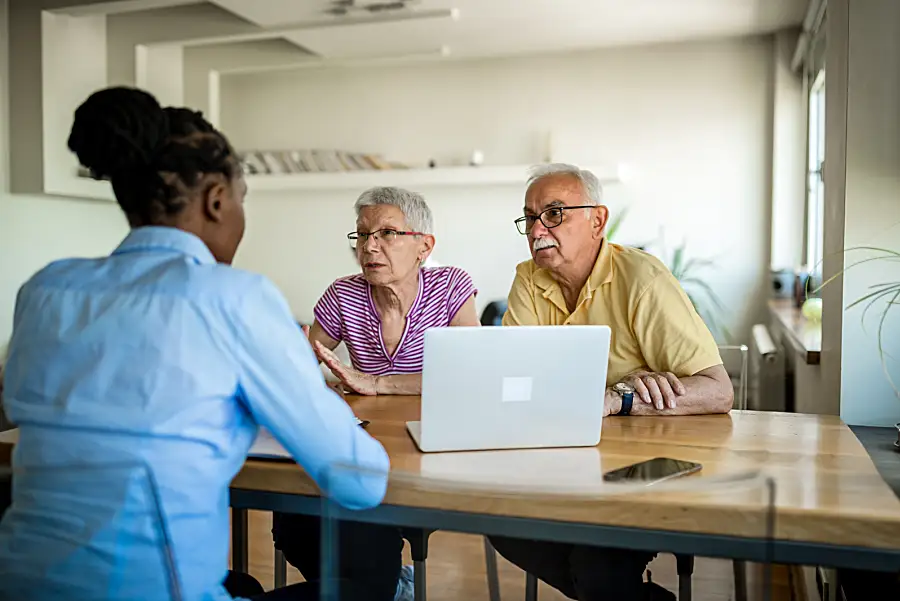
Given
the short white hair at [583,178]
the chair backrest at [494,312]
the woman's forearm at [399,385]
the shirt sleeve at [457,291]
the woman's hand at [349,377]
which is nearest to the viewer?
the woman's hand at [349,377]

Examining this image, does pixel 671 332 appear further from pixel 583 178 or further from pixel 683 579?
pixel 683 579

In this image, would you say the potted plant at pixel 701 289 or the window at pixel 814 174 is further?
the potted plant at pixel 701 289

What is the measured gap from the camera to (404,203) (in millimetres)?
2559


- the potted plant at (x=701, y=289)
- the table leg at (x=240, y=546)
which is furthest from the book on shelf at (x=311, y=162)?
the table leg at (x=240, y=546)

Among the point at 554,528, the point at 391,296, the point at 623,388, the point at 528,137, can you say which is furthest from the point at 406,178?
the point at 554,528

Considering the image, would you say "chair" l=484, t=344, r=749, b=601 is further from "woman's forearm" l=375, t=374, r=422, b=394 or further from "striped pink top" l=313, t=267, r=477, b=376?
"striped pink top" l=313, t=267, r=477, b=376

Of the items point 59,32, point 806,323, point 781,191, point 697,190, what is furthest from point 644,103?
point 59,32

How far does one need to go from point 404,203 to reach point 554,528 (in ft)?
5.50

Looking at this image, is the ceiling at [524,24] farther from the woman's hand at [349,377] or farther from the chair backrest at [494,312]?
the woman's hand at [349,377]

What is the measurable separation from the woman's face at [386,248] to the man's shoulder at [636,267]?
0.62 metres

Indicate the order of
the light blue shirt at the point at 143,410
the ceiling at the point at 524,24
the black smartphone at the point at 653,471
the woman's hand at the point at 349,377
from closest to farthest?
1. the light blue shirt at the point at 143,410
2. the black smartphone at the point at 653,471
3. the woman's hand at the point at 349,377
4. the ceiling at the point at 524,24

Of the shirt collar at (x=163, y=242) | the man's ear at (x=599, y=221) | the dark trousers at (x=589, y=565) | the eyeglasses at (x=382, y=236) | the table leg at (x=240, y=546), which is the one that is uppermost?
the man's ear at (x=599, y=221)

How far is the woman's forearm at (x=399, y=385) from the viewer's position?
2.19m

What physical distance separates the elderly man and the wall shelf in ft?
10.1
